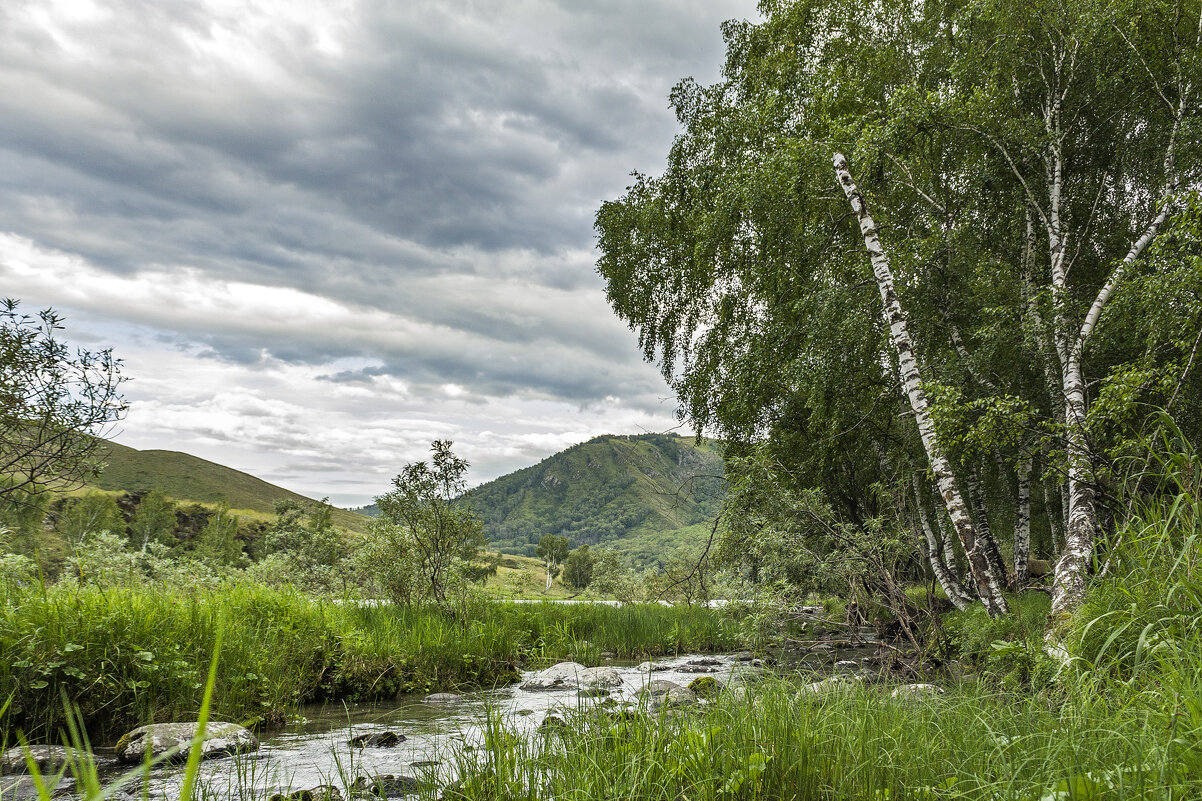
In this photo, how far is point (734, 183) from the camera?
13828 millimetres

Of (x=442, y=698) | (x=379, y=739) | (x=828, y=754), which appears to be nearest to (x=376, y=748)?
(x=379, y=739)

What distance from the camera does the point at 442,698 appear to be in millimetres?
9211

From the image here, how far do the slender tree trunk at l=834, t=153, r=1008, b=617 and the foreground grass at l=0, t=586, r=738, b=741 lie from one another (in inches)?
187

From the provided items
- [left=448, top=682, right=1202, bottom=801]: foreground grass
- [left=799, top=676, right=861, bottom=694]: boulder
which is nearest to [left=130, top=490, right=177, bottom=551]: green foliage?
[left=448, top=682, right=1202, bottom=801]: foreground grass

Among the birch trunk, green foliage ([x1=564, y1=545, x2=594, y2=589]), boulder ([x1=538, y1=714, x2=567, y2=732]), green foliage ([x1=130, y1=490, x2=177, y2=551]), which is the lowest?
green foliage ([x1=564, y1=545, x2=594, y2=589])

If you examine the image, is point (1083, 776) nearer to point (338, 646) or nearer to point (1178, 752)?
point (1178, 752)

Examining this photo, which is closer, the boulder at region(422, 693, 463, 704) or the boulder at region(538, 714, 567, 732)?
the boulder at region(538, 714, 567, 732)

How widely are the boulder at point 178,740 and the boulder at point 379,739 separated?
1.02m

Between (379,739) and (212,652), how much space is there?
2.47 m

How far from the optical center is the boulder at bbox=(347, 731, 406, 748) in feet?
21.7

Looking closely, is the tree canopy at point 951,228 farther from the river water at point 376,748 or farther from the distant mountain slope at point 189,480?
the distant mountain slope at point 189,480

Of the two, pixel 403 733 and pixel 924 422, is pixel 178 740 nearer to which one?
pixel 403 733

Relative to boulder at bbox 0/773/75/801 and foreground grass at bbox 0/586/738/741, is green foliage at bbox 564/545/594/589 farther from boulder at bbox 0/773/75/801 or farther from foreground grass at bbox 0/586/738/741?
boulder at bbox 0/773/75/801

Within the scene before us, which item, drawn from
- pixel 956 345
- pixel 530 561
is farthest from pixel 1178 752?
pixel 530 561
